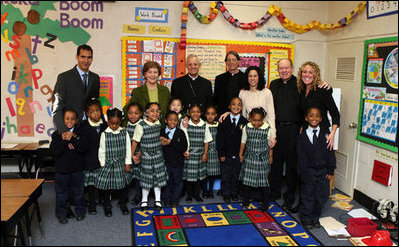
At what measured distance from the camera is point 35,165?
4023mm

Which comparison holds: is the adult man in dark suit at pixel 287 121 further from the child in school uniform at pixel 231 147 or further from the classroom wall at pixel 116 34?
the classroom wall at pixel 116 34

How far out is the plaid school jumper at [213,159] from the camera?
347 centimetres

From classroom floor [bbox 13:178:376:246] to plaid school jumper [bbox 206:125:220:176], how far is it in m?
0.88

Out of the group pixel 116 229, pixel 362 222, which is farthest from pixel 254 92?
pixel 116 229

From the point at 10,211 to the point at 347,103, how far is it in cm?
347

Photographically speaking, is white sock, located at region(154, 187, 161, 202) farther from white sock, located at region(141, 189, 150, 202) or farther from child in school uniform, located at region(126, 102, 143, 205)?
child in school uniform, located at region(126, 102, 143, 205)

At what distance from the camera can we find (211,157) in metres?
3.51

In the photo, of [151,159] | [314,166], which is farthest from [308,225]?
[151,159]

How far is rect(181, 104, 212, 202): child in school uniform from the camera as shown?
11.0ft

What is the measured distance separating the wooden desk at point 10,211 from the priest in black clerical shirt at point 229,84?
213 cm

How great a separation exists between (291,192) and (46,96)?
2.96m

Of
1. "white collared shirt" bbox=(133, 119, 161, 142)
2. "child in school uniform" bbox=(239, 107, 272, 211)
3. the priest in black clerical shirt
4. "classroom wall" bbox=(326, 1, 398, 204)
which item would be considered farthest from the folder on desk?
"white collared shirt" bbox=(133, 119, 161, 142)

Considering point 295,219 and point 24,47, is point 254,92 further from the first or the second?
point 24,47

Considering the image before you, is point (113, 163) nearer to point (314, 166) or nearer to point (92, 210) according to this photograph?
point (92, 210)
